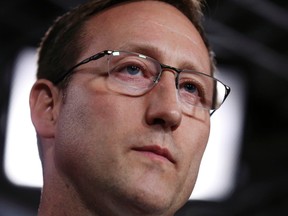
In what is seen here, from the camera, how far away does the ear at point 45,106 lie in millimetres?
1537

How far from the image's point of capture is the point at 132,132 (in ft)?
4.43

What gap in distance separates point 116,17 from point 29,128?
10.6 feet

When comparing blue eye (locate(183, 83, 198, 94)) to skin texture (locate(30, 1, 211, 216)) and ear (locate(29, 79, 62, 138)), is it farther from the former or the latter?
ear (locate(29, 79, 62, 138))

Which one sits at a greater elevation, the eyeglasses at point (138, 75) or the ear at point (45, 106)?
the eyeglasses at point (138, 75)

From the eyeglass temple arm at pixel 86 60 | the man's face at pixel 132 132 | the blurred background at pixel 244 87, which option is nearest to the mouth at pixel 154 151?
the man's face at pixel 132 132

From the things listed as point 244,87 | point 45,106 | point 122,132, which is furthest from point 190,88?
point 244,87

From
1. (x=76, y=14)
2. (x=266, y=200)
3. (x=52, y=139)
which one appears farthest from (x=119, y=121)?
(x=266, y=200)

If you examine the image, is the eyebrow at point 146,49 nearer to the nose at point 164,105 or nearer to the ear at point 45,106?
the nose at point 164,105

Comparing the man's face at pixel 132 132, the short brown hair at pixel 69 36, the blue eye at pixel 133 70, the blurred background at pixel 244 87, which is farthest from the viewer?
the blurred background at pixel 244 87

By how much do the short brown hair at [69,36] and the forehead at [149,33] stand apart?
3cm

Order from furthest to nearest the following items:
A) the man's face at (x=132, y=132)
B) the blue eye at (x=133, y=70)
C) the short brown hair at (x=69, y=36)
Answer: the short brown hair at (x=69, y=36)
the blue eye at (x=133, y=70)
the man's face at (x=132, y=132)

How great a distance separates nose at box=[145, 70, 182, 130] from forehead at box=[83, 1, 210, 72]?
0.07m

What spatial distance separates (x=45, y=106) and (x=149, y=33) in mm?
313

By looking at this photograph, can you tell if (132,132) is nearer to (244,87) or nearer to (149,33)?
(149,33)
